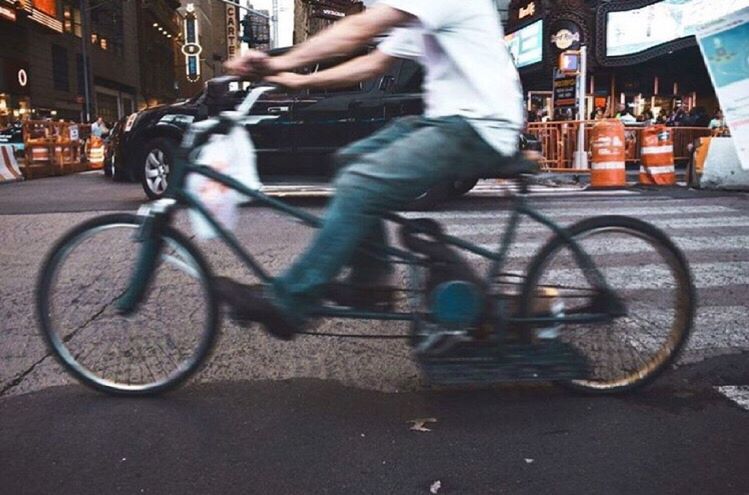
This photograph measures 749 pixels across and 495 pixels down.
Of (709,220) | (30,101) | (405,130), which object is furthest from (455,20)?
(30,101)

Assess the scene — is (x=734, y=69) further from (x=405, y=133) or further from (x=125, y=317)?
(x=125, y=317)

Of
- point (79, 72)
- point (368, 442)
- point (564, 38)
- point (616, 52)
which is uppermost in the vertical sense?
point (79, 72)

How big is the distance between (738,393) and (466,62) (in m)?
1.81

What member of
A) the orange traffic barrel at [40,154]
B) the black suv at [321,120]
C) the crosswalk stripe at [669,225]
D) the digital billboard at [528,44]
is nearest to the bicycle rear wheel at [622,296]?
the crosswalk stripe at [669,225]

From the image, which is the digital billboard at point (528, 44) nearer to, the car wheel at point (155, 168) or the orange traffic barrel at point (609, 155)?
the orange traffic barrel at point (609, 155)

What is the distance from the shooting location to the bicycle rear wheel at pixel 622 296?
303cm

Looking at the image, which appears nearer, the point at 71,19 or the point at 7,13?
the point at 7,13

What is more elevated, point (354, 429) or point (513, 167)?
point (513, 167)

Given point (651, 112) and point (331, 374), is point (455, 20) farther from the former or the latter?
point (651, 112)

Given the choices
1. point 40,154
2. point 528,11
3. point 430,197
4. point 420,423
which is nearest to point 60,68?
point 40,154

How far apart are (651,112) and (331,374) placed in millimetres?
28212

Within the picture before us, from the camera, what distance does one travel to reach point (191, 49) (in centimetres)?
6888

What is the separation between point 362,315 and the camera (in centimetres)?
290

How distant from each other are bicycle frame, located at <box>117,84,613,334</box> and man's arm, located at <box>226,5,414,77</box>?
44 cm
